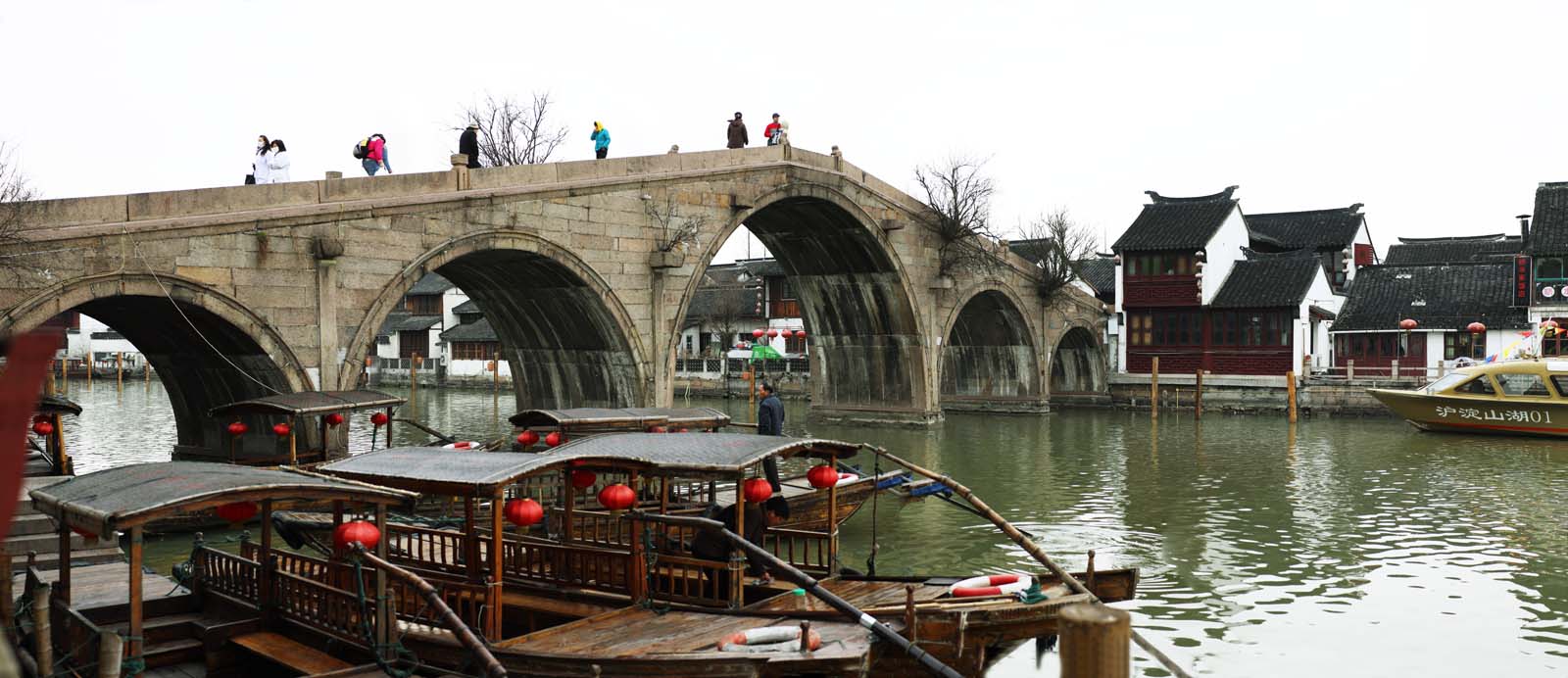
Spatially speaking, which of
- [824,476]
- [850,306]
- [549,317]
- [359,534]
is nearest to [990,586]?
[824,476]

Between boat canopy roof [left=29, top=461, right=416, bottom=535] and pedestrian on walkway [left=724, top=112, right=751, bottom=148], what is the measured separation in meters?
20.0

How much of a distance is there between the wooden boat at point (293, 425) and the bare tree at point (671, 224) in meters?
6.98

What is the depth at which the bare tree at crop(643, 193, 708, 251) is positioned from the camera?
78.7 ft

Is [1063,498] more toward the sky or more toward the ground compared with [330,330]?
more toward the ground

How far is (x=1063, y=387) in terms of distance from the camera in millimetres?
44625

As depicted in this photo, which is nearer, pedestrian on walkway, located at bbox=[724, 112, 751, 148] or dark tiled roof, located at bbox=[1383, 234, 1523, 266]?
pedestrian on walkway, located at bbox=[724, 112, 751, 148]

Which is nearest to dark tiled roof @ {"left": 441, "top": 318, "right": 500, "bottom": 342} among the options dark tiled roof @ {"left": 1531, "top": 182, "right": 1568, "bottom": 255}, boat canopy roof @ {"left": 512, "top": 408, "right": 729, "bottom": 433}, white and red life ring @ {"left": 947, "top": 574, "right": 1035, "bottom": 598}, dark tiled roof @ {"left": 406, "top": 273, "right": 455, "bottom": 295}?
dark tiled roof @ {"left": 406, "top": 273, "right": 455, "bottom": 295}

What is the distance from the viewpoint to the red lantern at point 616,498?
10516 mm

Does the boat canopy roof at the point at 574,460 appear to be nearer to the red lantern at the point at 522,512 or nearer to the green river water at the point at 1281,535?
the red lantern at the point at 522,512

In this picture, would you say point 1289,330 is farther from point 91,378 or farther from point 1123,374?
point 91,378

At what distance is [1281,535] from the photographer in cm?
1623

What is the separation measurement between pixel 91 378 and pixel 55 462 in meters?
54.4

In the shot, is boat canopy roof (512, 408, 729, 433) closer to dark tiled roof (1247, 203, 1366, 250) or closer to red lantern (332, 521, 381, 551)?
red lantern (332, 521, 381, 551)

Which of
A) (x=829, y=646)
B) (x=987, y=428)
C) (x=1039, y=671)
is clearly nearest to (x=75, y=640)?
(x=829, y=646)
